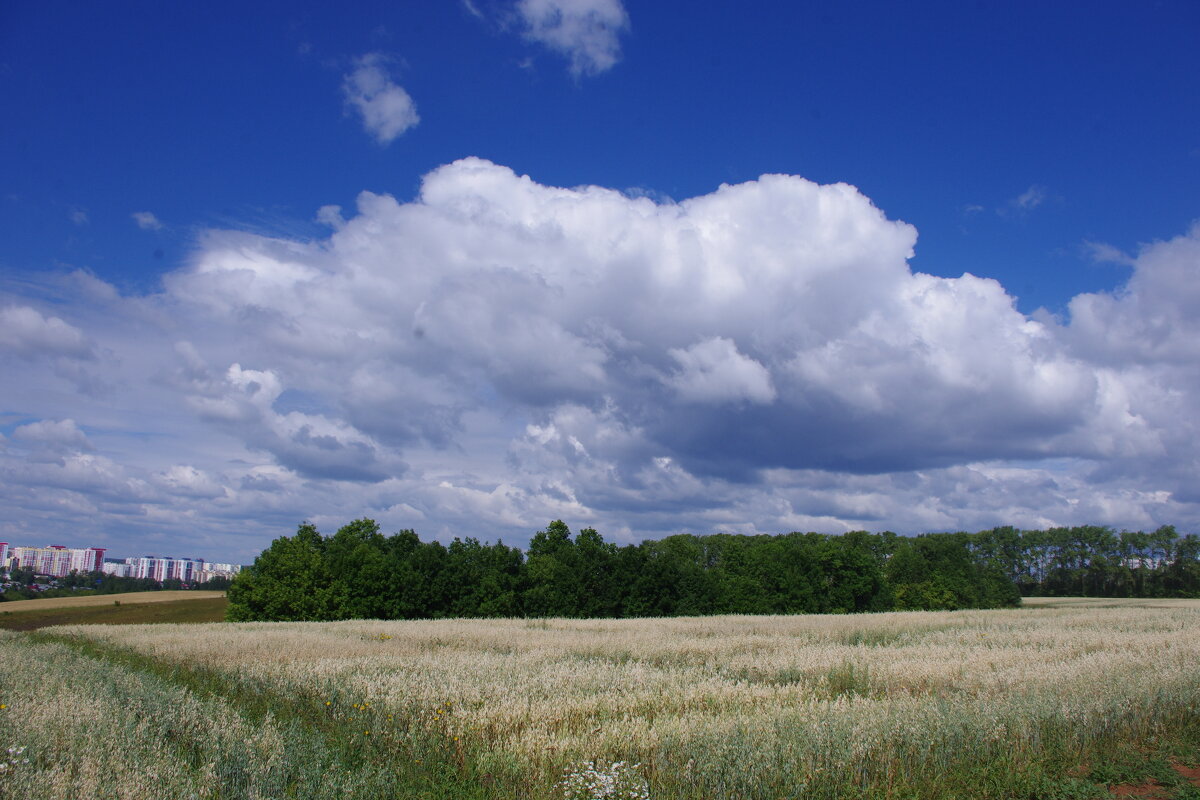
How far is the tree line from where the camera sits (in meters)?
61.7

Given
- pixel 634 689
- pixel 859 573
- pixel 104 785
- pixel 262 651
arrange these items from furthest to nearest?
1. pixel 859 573
2. pixel 262 651
3. pixel 634 689
4. pixel 104 785

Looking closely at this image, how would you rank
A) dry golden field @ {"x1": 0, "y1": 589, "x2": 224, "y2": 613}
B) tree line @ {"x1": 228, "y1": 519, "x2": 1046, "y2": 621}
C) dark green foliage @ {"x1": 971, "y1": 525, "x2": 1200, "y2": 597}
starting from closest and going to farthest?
tree line @ {"x1": 228, "y1": 519, "x2": 1046, "y2": 621}
dry golden field @ {"x1": 0, "y1": 589, "x2": 224, "y2": 613}
dark green foliage @ {"x1": 971, "y1": 525, "x2": 1200, "y2": 597}

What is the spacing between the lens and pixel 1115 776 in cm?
830

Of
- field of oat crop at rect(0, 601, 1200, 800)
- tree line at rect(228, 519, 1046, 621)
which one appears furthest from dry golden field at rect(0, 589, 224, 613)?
field of oat crop at rect(0, 601, 1200, 800)

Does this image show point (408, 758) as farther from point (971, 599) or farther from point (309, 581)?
point (971, 599)

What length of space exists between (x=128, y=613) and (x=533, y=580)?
48745mm

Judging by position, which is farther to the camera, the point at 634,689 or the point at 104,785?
the point at 634,689

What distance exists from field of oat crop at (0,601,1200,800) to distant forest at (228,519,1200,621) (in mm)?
46038

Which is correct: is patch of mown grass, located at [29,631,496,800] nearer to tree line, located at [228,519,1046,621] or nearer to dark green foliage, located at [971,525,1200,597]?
tree line, located at [228,519,1046,621]

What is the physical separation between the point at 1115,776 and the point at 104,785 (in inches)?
438

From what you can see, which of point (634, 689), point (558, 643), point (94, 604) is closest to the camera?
point (634, 689)

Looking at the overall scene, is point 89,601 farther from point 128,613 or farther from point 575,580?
point 575,580

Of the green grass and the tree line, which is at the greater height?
the tree line

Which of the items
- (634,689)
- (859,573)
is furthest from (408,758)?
(859,573)
